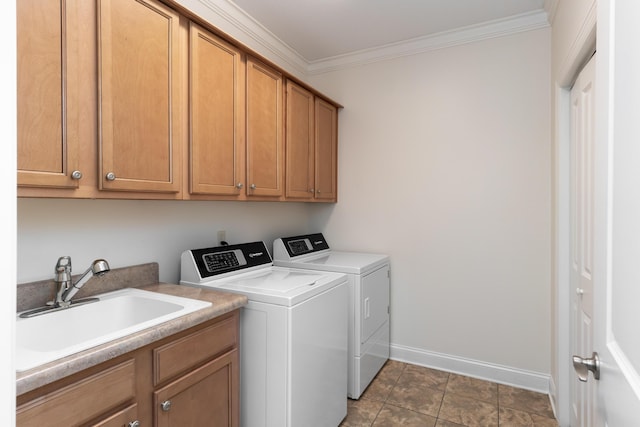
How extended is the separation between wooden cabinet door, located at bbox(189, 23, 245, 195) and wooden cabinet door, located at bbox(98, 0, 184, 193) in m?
0.09

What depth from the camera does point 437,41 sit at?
2727 millimetres

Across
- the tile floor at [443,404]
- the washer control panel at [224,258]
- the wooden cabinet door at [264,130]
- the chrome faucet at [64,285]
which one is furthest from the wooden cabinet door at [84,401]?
the tile floor at [443,404]

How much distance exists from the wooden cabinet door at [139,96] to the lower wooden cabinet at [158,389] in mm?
647

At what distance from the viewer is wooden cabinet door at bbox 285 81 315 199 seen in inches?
96.4

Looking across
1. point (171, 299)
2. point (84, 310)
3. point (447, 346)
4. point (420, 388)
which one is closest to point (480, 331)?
point (447, 346)

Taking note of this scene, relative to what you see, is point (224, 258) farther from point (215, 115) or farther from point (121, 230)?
point (215, 115)

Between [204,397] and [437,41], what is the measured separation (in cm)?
289

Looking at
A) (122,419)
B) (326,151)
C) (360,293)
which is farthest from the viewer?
(326,151)

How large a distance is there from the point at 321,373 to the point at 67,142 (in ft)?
5.09

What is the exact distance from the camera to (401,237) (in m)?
2.92
